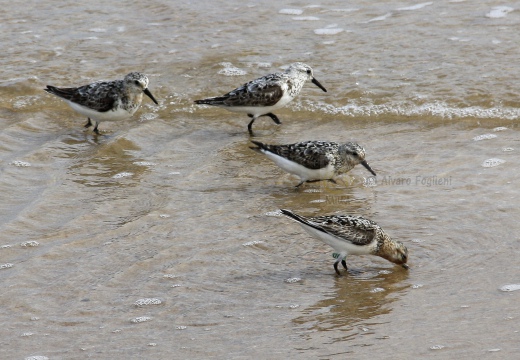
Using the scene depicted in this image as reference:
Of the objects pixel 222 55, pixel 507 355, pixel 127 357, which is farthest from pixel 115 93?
pixel 507 355

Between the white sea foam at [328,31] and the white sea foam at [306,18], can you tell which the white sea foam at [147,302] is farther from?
the white sea foam at [306,18]

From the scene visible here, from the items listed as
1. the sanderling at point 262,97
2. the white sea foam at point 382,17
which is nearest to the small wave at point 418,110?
the sanderling at point 262,97

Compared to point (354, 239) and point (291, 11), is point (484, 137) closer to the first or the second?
point (354, 239)

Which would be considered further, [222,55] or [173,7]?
[173,7]

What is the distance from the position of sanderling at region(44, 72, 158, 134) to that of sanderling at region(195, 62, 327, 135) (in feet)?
2.92

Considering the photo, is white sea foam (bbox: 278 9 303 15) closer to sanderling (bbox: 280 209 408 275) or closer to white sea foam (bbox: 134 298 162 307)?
sanderling (bbox: 280 209 408 275)

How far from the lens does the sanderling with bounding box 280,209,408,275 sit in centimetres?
716

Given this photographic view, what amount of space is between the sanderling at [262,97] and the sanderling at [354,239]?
15.0 ft

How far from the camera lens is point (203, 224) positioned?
838cm

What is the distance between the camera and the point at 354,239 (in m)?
7.21

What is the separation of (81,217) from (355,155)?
3.13m

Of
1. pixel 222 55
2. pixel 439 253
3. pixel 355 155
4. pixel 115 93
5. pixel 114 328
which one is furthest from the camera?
pixel 222 55

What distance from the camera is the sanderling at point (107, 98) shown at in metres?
11.5

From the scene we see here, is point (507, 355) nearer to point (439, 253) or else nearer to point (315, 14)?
point (439, 253)
